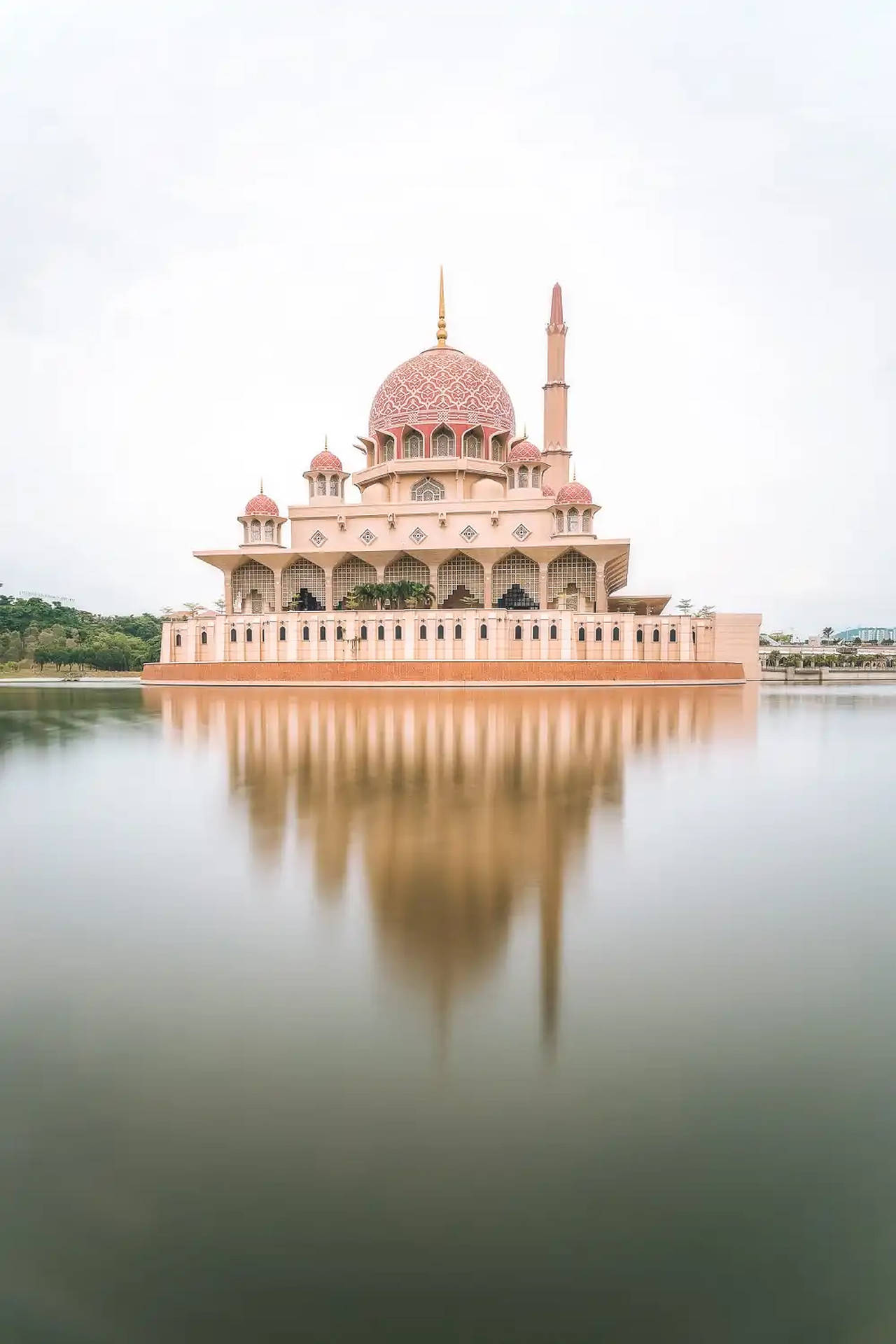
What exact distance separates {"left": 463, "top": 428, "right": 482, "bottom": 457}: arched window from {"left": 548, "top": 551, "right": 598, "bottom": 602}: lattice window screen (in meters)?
8.76

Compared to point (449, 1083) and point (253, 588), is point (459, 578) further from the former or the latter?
point (449, 1083)

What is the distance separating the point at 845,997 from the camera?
3711 millimetres

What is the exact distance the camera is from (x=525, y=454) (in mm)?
41750

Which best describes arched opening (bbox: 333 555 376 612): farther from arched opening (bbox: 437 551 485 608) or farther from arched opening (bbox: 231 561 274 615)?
arched opening (bbox: 437 551 485 608)

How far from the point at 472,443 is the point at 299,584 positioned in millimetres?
12511

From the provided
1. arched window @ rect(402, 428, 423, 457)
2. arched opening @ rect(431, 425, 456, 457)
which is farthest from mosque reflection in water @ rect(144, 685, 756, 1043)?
arched window @ rect(402, 428, 423, 457)

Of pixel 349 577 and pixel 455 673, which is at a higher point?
pixel 349 577

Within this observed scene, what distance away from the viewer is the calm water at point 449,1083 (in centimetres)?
205

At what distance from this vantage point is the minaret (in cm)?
4756

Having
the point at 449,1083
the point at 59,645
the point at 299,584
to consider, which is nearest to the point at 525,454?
the point at 299,584

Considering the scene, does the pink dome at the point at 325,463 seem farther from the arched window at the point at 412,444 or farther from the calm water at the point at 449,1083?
the calm water at the point at 449,1083

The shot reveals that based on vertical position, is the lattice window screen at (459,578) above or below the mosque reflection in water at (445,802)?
above

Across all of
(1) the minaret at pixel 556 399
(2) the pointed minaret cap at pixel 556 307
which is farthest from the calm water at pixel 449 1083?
(2) the pointed minaret cap at pixel 556 307

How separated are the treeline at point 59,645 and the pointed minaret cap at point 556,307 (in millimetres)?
32887
